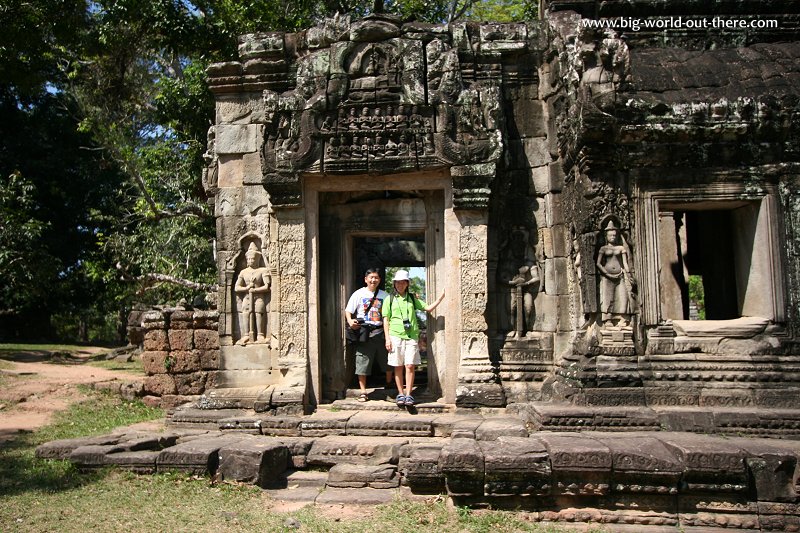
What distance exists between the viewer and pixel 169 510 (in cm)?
532

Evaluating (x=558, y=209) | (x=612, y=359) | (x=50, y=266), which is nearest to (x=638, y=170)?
(x=558, y=209)

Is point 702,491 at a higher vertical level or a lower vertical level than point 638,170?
lower


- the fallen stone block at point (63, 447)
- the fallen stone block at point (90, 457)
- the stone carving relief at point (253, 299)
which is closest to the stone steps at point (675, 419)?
the stone carving relief at point (253, 299)

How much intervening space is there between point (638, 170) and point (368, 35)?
11.6 ft

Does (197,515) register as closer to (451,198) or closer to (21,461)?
(21,461)

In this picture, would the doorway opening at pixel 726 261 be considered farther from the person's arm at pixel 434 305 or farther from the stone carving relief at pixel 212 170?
the stone carving relief at pixel 212 170

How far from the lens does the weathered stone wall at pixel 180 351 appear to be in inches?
380

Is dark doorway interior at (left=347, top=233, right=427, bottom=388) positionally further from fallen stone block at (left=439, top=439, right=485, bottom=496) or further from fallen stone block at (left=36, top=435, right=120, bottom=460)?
fallen stone block at (left=439, top=439, right=485, bottom=496)

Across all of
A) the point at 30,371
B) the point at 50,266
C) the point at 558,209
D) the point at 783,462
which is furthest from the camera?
the point at 50,266

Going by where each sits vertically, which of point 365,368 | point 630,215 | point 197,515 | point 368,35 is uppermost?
point 368,35

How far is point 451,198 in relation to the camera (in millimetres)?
7883

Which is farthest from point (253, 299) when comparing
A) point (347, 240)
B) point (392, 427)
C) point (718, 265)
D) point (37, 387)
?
point (718, 265)

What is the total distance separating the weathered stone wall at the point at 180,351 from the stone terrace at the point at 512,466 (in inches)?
106

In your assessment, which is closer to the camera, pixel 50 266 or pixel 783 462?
pixel 783 462
